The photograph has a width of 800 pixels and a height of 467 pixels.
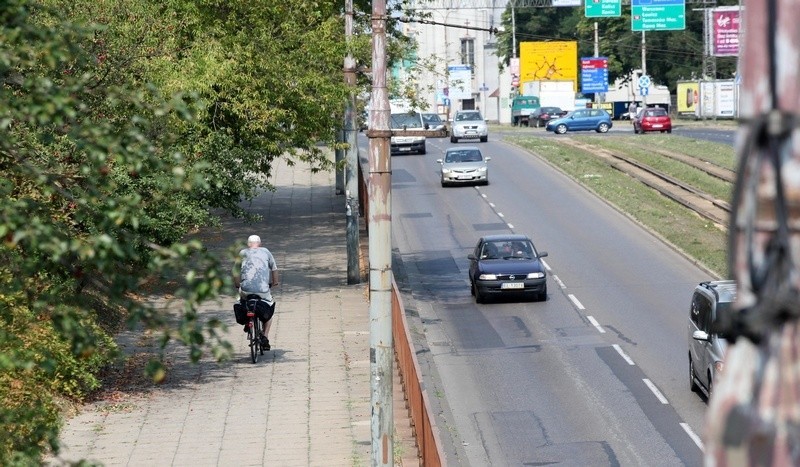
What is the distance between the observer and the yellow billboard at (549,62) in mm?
106938

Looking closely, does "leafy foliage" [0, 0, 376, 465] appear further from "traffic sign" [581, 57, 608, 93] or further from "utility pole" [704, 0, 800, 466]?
"traffic sign" [581, 57, 608, 93]

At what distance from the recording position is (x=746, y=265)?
118 inches

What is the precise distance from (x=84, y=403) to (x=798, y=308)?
16443 mm

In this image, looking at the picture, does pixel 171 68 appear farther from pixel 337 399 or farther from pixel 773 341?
pixel 773 341

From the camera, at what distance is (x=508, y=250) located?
30.5 m

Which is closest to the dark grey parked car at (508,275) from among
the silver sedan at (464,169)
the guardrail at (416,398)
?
the guardrail at (416,398)

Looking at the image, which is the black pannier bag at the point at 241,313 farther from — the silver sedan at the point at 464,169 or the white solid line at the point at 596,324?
the silver sedan at the point at 464,169

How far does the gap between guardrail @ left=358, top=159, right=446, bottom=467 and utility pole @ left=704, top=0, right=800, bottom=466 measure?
27.9 feet

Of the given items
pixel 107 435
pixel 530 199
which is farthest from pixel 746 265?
pixel 530 199

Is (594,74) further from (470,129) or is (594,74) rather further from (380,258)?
(380,258)

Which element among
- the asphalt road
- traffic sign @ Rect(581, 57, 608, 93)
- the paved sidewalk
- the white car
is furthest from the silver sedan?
traffic sign @ Rect(581, 57, 608, 93)

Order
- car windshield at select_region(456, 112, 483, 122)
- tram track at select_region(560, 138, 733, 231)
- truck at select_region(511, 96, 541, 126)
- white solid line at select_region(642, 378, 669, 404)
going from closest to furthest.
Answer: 1. white solid line at select_region(642, 378, 669, 404)
2. tram track at select_region(560, 138, 733, 231)
3. car windshield at select_region(456, 112, 483, 122)
4. truck at select_region(511, 96, 541, 126)

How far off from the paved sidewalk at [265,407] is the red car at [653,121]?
51685 millimetres

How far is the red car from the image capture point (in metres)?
77.2
